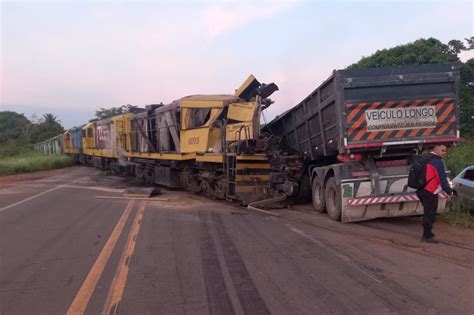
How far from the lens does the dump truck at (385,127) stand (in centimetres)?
893

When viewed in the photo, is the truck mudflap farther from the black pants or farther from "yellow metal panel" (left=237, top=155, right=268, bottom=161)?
"yellow metal panel" (left=237, top=155, right=268, bottom=161)

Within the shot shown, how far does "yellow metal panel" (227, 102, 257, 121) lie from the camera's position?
12523 millimetres

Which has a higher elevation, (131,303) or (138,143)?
(138,143)

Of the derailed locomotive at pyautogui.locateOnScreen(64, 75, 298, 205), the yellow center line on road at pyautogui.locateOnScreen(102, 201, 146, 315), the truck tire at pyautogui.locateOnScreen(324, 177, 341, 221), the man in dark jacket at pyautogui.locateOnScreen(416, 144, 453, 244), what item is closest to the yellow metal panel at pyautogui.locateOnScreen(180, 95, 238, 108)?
the derailed locomotive at pyautogui.locateOnScreen(64, 75, 298, 205)

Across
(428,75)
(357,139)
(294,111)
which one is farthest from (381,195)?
(294,111)

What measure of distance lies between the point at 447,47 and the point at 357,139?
24.5 metres

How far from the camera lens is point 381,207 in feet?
30.5

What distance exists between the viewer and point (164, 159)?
55.2 ft

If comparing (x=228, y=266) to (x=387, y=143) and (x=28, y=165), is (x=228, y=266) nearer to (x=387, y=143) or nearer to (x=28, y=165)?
(x=387, y=143)

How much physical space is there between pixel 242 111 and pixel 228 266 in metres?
7.78

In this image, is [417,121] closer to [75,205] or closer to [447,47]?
[75,205]

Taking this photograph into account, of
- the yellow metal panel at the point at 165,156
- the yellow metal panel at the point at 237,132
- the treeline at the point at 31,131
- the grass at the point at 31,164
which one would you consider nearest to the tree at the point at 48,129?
the treeline at the point at 31,131

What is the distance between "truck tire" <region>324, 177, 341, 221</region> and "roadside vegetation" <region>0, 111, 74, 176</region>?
25428 millimetres

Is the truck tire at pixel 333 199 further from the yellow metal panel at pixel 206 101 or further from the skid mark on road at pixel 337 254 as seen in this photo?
the yellow metal panel at pixel 206 101
